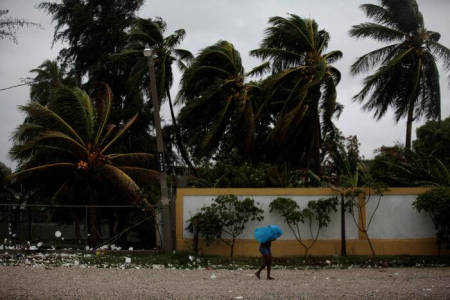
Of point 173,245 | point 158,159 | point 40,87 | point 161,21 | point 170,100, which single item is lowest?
point 173,245

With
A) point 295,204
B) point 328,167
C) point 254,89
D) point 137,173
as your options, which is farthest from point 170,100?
point 295,204

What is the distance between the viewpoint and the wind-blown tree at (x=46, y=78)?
3090cm

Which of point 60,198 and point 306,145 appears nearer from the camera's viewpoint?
point 60,198

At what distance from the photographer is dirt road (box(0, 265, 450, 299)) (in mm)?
10141

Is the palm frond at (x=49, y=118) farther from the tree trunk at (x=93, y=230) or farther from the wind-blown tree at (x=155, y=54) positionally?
the wind-blown tree at (x=155, y=54)

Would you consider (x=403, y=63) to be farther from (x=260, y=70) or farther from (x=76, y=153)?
(x=76, y=153)

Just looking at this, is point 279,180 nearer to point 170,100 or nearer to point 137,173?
point 137,173

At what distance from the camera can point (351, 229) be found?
18.1 meters

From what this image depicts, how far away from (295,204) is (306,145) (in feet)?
25.6

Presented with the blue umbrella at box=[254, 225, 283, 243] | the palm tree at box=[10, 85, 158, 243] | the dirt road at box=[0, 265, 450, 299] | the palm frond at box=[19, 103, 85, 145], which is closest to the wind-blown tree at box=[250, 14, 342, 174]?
the palm tree at box=[10, 85, 158, 243]

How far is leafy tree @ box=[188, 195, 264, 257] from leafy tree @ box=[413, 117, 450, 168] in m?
11.9

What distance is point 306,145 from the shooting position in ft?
82.9

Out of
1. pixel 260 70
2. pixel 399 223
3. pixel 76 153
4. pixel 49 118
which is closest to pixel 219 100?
pixel 260 70

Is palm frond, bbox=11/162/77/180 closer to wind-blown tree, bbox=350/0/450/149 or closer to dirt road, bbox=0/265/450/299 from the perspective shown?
dirt road, bbox=0/265/450/299
